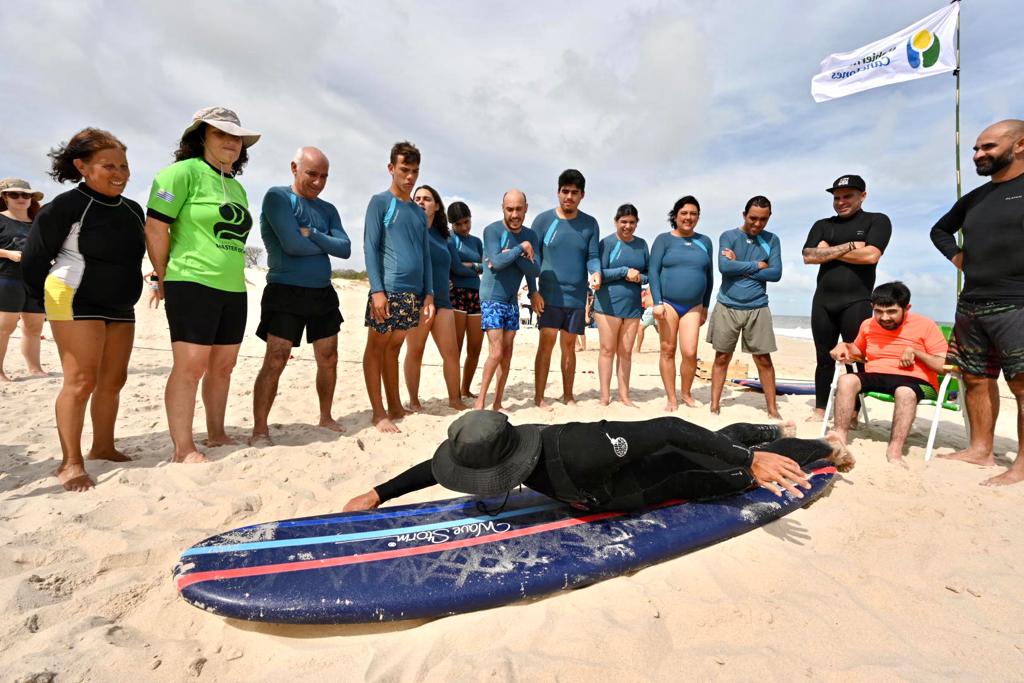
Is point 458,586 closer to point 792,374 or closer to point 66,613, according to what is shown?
point 66,613

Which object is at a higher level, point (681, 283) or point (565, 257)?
point (565, 257)

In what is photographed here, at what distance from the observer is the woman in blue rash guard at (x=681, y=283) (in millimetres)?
5309

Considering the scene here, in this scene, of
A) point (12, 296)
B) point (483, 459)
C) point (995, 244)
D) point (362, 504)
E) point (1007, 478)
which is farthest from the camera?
point (12, 296)

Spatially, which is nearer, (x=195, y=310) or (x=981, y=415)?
(x=195, y=310)

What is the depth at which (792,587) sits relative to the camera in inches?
80.8

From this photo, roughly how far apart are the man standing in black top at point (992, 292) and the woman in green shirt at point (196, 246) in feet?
16.6

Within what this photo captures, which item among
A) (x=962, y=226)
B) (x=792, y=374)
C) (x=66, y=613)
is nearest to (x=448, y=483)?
(x=66, y=613)

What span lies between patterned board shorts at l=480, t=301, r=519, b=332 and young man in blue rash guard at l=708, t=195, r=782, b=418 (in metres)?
2.17

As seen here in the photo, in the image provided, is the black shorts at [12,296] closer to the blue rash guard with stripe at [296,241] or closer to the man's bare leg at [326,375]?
the blue rash guard with stripe at [296,241]

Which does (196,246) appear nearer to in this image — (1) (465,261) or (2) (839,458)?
(1) (465,261)


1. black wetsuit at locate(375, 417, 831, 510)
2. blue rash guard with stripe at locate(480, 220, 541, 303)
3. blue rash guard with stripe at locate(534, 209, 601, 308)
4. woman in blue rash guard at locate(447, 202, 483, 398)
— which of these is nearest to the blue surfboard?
black wetsuit at locate(375, 417, 831, 510)

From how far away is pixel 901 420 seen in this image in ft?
12.2

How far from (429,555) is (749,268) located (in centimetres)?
439

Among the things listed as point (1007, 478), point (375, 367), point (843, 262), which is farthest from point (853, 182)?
point (375, 367)
